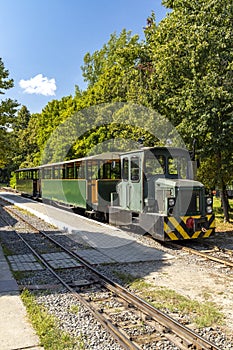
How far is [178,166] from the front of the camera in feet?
35.7

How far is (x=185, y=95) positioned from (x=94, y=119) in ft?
49.4

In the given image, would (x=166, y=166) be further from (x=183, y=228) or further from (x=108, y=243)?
(x=108, y=243)

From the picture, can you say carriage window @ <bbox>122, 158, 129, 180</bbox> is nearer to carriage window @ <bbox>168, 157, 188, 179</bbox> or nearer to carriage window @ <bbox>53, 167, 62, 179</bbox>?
carriage window @ <bbox>168, 157, 188, 179</bbox>

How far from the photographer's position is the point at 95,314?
5.19m

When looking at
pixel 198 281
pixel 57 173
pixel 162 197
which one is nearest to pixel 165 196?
pixel 162 197

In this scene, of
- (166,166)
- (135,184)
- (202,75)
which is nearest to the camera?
(166,166)

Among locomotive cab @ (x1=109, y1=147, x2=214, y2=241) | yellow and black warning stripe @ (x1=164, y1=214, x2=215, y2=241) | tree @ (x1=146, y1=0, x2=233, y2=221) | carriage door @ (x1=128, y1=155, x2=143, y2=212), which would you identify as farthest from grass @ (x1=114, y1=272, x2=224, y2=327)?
tree @ (x1=146, y1=0, x2=233, y2=221)

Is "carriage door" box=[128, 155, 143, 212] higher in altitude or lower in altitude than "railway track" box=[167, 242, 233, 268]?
higher

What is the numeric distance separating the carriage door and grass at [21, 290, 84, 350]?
227 inches

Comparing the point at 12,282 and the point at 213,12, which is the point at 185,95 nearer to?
the point at 213,12

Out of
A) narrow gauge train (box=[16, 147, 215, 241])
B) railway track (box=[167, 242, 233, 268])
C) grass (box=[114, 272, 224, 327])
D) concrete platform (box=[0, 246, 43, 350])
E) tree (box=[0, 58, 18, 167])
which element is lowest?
grass (box=[114, 272, 224, 327])

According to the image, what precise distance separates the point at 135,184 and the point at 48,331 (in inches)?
273

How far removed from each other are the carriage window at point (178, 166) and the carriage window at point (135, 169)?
3.31ft

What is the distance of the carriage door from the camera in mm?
10867
